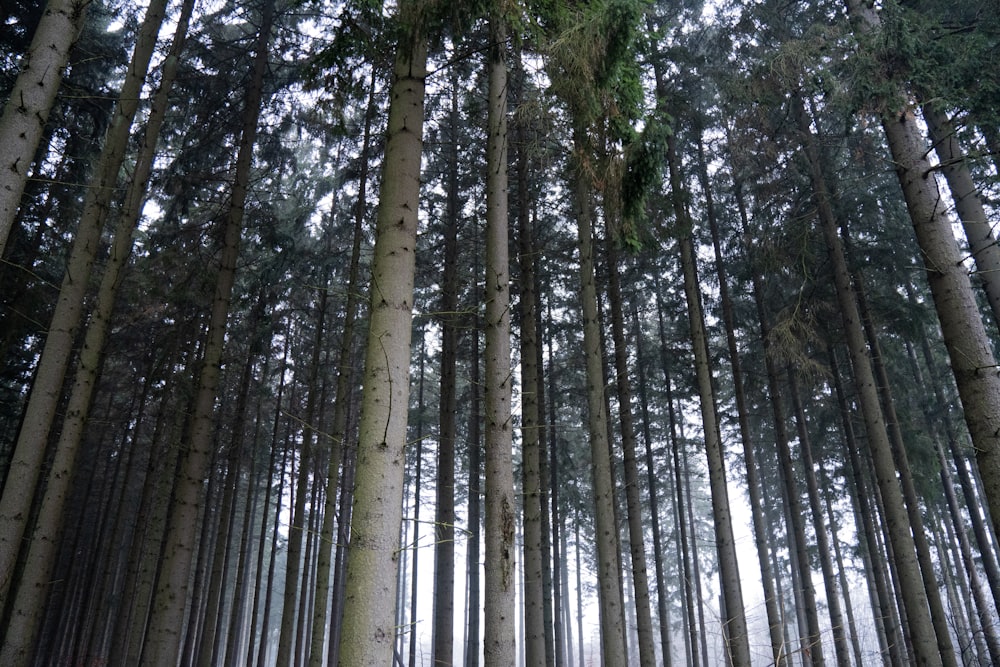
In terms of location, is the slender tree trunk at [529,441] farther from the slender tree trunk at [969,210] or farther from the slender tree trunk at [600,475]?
the slender tree trunk at [969,210]

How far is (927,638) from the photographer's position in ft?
29.7

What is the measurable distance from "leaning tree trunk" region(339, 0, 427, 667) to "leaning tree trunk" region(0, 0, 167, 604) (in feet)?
9.33

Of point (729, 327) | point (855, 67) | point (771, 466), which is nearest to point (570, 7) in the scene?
point (855, 67)

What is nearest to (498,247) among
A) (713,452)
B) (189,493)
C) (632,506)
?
(189,493)

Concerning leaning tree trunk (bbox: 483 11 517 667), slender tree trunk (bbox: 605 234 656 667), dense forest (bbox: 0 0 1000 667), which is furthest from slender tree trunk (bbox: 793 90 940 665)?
leaning tree trunk (bbox: 483 11 517 667)

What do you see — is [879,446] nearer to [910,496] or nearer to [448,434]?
[910,496]

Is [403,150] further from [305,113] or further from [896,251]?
[896,251]

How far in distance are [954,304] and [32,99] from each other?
8.74 metres

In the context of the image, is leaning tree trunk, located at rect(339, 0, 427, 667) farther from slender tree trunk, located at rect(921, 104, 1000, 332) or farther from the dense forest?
slender tree trunk, located at rect(921, 104, 1000, 332)

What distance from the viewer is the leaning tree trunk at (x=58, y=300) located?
4875 millimetres

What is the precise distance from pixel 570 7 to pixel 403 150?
2.64 m

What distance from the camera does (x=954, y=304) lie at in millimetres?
6211

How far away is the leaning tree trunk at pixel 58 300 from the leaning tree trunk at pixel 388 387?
2.84 meters

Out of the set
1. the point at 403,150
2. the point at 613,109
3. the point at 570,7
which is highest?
the point at 570,7
